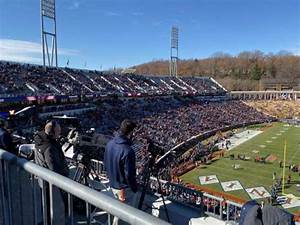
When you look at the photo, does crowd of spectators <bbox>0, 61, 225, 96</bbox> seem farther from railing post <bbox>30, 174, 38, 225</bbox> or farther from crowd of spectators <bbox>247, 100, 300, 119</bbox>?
railing post <bbox>30, 174, 38, 225</bbox>

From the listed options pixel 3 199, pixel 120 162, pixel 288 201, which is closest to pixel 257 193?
pixel 288 201

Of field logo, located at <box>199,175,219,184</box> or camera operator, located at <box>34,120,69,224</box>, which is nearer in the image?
camera operator, located at <box>34,120,69,224</box>

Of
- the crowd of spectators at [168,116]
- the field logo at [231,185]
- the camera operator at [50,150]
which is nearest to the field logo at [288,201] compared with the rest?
the field logo at [231,185]

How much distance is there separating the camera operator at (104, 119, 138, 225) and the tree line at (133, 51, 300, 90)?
312ft

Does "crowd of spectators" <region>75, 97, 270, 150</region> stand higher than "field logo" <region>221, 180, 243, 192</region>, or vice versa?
"crowd of spectators" <region>75, 97, 270, 150</region>

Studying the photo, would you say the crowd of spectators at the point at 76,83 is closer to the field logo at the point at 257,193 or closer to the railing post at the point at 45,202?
the field logo at the point at 257,193

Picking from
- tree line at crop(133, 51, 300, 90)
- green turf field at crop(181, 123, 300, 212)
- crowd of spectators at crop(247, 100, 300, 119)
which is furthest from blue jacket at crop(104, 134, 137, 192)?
tree line at crop(133, 51, 300, 90)

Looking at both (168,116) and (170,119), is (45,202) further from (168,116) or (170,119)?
(168,116)

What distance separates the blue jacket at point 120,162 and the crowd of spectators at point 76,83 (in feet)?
87.7

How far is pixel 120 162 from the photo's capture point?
4.26 meters

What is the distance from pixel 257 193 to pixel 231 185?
2.25m

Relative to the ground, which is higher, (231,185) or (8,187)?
(8,187)

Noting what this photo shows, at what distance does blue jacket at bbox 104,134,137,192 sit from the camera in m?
4.18

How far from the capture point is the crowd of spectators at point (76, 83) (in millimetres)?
32312
